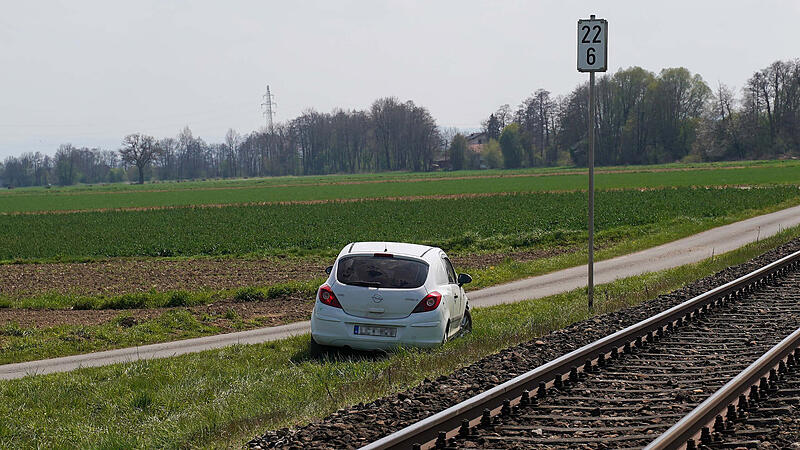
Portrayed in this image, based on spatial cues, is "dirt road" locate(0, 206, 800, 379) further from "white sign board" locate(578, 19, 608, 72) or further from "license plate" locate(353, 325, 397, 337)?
"white sign board" locate(578, 19, 608, 72)

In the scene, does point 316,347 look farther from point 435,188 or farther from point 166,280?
point 435,188

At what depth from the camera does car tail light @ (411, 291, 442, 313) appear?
11.6 m

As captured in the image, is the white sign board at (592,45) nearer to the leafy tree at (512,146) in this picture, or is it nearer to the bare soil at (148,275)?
the bare soil at (148,275)

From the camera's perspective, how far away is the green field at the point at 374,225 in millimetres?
33906

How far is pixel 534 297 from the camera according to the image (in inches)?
754

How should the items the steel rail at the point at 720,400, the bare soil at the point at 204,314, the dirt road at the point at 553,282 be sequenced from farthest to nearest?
the bare soil at the point at 204,314
the dirt road at the point at 553,282
the steel rail at the point at 720,400

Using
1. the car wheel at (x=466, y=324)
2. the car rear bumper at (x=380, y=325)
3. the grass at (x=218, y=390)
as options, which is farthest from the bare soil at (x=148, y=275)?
the car rear bumper at (x=380, y=325)

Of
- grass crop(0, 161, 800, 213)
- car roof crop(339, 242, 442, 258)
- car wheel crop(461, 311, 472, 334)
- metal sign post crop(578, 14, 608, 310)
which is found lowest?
grass crop(0, 161, 800, 213)

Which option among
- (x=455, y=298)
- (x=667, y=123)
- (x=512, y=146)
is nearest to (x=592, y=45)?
(x=455, y=298)

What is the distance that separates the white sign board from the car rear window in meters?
4.17

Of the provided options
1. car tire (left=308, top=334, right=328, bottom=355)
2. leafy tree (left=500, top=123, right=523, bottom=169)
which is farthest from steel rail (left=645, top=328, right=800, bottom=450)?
leafy tree (left=500, top=123, right=523, bottom=169)

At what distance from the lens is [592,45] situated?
521 inches

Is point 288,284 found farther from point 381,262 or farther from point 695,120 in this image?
point 695,120

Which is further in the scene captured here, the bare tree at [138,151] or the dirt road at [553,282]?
the bare tree at [138,151]
